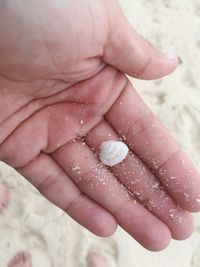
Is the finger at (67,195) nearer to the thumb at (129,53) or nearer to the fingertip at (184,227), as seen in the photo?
the fingertip at (184,227)

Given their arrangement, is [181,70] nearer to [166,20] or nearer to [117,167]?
[166,20]

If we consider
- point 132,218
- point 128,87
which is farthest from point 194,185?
point 128,87

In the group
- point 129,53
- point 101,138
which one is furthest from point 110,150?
point 129,53

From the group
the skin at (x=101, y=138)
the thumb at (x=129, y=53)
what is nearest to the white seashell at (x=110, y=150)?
the skin at (x=101, y=138)

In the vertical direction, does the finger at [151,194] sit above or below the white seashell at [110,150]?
below

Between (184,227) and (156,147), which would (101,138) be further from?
(184,227)

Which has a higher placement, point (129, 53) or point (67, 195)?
point (129, 53)

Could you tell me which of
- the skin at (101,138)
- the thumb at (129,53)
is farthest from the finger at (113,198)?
the thumb at (129,53)

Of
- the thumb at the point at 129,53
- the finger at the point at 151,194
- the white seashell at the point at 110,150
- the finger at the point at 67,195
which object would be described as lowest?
the finger at the point at 67,195
